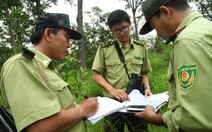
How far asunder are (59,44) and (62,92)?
1.19 feet

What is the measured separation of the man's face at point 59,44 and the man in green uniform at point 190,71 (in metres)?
0.73

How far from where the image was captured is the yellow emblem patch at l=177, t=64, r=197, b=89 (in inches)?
48.0

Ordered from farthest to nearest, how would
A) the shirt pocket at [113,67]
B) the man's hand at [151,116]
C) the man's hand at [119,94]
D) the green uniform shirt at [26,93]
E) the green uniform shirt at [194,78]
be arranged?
the shirt pocket at [113,67] → the man's hand at [119,94] → the man's hand at [151,116] → the green uniform shirt at [26,93] → the green uniform shirt at [194,78]

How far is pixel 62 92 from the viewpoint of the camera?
5.45 feet

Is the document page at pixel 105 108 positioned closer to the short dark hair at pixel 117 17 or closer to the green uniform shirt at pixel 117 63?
the green uniform shirt at pixel 117 63

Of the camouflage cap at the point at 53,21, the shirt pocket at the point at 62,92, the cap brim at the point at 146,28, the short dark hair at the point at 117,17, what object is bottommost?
the shirt pocket at the point at 62,92

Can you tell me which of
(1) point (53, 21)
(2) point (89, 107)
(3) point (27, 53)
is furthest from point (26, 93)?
(1) point (53, 21)

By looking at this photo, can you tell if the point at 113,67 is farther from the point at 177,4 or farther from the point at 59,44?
the point at 177,4

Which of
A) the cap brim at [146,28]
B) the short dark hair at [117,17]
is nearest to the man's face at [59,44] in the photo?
the cap brim at [146,28]

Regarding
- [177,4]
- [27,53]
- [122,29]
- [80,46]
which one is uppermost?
[177,4]

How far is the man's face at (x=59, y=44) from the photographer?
182cm

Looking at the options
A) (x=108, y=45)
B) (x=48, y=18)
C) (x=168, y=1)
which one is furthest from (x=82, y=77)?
(x=168, y=1)

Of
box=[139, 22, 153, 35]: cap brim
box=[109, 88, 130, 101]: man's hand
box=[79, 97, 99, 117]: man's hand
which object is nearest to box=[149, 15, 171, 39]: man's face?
box=[139, 22, 153, 35]: cap brim

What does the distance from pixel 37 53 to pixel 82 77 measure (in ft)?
3.38
